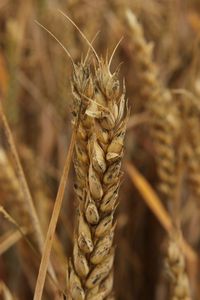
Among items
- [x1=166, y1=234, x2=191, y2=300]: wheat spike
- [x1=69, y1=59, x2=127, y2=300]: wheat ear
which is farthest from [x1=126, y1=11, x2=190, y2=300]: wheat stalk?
[x1=69, y1=59, x2=127, y2=300]: wheat ear

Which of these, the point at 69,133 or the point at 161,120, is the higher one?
the point at 69,133

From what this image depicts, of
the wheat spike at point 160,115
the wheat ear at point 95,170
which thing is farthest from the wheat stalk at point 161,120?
the wheat ear at point 95,170

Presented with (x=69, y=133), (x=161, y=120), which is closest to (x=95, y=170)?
(x=161, y=120)

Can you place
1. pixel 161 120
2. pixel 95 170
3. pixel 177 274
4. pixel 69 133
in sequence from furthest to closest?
1. pixel 69 133
2. pixel 161 120
3. pixel 177 274
4. pixel 95 170

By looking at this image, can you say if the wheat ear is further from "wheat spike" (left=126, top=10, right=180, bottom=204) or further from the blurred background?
the blurred background

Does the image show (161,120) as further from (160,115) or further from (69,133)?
(69,133)

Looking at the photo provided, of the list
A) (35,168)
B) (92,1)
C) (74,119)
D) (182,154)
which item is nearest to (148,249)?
(35,168)

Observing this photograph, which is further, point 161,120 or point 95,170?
point 161,120
